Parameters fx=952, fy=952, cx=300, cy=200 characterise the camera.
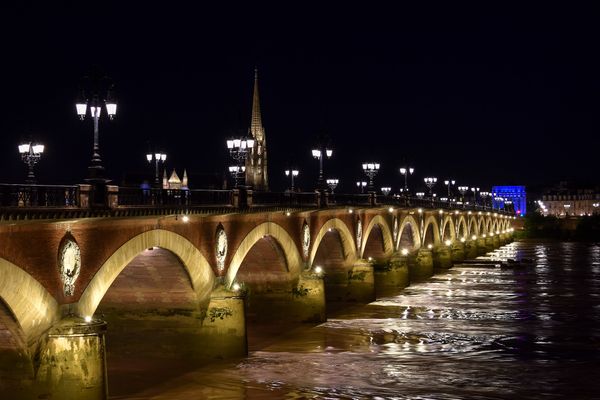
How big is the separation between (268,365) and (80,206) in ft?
33.7

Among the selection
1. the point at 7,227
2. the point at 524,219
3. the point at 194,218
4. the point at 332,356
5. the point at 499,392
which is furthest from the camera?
the point at 524,219

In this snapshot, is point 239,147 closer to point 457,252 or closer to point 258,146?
point 457,252

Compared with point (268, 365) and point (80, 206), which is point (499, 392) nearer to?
point (268, 365)

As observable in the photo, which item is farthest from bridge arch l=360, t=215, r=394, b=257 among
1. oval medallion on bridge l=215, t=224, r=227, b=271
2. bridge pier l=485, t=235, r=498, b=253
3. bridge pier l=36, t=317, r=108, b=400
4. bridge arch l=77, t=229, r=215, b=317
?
bridge pier l=485, t=235, r=498, b=253

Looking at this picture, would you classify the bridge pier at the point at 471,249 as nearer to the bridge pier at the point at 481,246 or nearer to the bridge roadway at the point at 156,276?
the bridge pier at the point at 481,246

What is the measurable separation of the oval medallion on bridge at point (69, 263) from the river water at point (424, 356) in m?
5.30

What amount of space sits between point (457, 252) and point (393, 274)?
3066 cm

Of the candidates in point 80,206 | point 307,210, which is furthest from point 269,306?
point 80,206

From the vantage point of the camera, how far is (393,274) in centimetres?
5838

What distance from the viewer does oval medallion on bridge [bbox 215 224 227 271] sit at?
1221 inches

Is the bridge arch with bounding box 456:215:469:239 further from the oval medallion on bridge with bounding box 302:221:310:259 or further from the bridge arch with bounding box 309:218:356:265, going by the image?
the oval medallion on bridge with bounding box 302:221:310:259

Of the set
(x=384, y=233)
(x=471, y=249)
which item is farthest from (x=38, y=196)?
(x=471, y=249)

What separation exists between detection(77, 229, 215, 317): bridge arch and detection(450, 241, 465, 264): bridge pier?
186 ft

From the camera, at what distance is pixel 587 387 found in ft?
87.9
